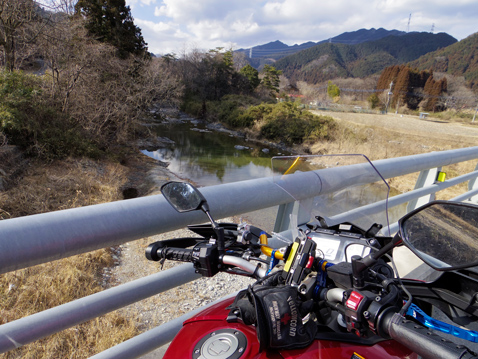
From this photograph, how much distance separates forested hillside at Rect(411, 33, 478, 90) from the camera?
7494 cm

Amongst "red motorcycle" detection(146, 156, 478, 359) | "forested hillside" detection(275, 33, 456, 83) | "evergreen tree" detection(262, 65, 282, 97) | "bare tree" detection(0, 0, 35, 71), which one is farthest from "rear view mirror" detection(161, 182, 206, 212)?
"forested hillside" detection(275, 33, 456, 83)

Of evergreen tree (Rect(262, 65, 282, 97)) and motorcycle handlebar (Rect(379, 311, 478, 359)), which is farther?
evergreen tree (Rect(262, 65, 282, 97))

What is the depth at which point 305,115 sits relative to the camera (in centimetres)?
2980

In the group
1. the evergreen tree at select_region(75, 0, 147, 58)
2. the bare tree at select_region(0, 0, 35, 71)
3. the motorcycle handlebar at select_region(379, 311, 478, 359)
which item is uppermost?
the evergreen tree at select_region(75, 0, 147, 58)

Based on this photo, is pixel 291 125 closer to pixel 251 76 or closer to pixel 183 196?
pixel 251 76

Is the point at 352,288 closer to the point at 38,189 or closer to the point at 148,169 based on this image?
the point at 38,189

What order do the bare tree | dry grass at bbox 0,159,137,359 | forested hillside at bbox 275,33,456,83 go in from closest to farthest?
dry grass at bbox 0,159,137,359 < the bare tree < forested hillside at bbox 275,33,456,83

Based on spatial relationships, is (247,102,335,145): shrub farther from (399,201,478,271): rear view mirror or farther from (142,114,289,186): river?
(399,201,478,271): rear view mirror

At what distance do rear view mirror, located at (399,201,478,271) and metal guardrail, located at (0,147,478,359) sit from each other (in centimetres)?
30

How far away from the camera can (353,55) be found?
14875cm

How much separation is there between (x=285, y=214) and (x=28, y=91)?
15985 millimetres

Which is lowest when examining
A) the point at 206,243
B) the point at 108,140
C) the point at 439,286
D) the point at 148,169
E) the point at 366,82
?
the point at 148,169

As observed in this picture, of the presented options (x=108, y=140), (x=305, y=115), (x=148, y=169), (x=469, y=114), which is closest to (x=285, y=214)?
(x=148, y=169)

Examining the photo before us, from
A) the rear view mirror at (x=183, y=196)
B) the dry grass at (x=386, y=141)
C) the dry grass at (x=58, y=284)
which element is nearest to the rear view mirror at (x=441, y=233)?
the rear view mirror at (x=183, y=196)
